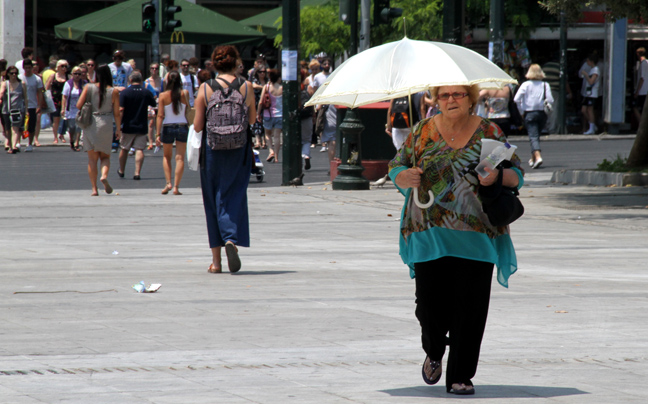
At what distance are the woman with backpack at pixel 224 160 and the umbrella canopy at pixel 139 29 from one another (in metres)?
18.0

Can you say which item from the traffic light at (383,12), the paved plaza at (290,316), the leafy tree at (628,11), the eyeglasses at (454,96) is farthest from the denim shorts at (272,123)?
the eyeglasses at (454,96)

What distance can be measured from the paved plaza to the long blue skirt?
0.33m

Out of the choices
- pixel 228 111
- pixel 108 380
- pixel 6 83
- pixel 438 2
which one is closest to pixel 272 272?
pixel 228 111

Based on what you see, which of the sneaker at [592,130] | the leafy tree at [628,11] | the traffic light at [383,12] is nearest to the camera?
the leafy tree at [628,11]

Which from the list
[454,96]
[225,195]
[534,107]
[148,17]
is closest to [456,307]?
[454,96]

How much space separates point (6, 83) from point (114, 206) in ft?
32.7

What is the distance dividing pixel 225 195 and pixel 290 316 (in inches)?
83.2

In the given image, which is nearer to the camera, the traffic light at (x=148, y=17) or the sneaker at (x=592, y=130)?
the traffic light at (x=148, y=17)

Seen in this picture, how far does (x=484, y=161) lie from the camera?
500cm

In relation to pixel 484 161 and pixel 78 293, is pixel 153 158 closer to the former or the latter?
pixel 78 293

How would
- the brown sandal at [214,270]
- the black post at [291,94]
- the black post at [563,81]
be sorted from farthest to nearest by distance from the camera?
the black post at [563,81] < the black post at [291,94] < the brown sandal at [214,270]

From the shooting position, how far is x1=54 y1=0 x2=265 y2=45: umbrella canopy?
26.8m

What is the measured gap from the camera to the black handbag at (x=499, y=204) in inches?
196

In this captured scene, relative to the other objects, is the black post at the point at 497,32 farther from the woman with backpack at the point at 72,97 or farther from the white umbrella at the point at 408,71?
the white umbrella at the point at 408,71
